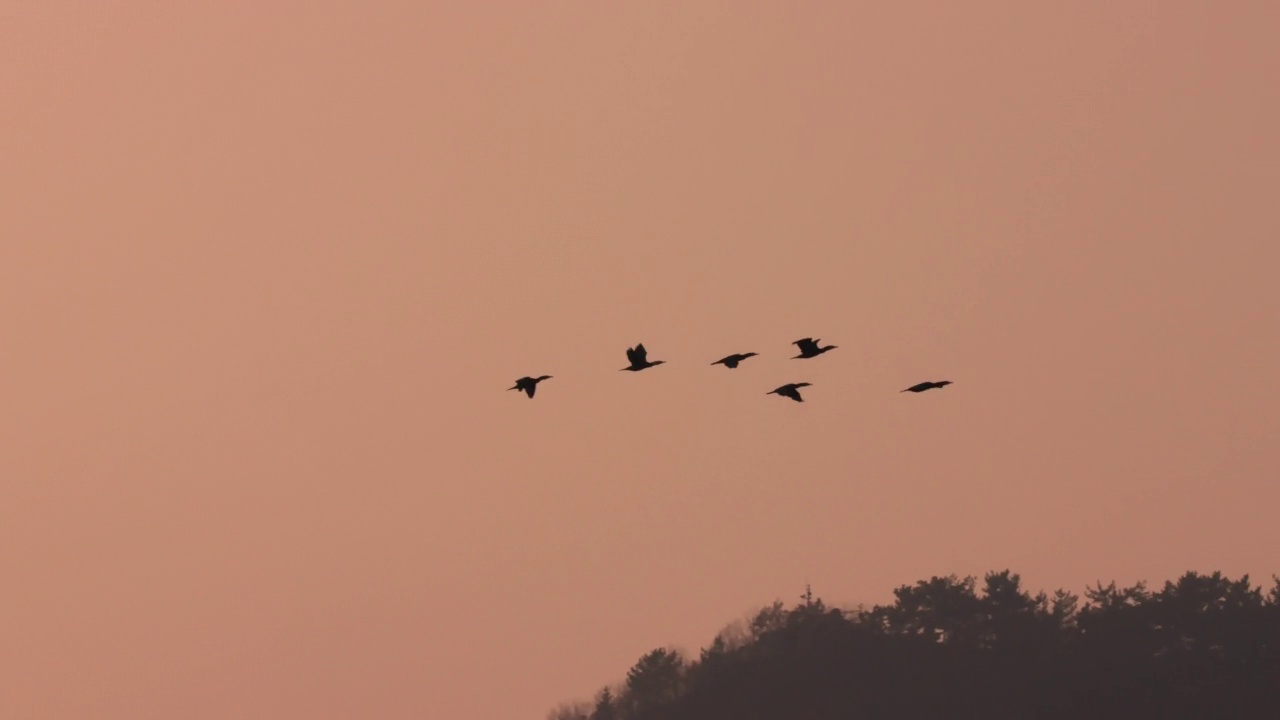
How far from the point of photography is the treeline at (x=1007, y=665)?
181 m

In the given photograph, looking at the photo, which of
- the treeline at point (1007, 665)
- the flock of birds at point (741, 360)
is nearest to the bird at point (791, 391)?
the flock of birds at point (741, 360)

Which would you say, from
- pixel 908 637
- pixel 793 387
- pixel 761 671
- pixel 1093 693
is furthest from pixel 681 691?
pixel 793 387

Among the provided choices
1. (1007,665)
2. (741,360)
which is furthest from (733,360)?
(1007,665)

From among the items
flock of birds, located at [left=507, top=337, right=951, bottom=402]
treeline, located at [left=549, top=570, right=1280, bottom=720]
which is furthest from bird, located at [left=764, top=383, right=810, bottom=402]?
treeline, located at [left=549, top=570, right=1280, bottom=720]

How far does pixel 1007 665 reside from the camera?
187m

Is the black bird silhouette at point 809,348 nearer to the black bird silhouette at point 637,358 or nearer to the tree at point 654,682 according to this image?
the black bird silhouette at point 637,358

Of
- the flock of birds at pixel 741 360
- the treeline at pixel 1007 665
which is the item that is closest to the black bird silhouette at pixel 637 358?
the flock of birds at pixel 741 360

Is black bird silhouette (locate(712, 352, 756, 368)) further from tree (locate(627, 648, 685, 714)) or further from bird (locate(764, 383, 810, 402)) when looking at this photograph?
Answer: tree (locate(627, 648, 685, 714))

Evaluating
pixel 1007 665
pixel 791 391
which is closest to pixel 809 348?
pixel 791 391

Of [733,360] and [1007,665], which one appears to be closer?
[733,360]

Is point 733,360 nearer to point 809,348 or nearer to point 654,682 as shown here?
point 809,348

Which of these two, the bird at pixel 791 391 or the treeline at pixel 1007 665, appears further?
the treeline at pixel 1007 665

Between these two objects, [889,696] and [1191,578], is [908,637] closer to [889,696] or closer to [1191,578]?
[889,696]

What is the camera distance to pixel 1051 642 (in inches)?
7426
